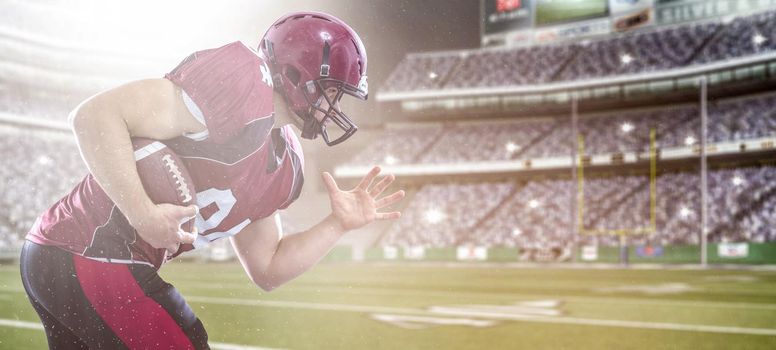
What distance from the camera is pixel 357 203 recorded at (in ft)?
6.13

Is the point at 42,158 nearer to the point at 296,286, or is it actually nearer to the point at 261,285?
the point at 296,286

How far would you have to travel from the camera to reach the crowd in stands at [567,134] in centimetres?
2103

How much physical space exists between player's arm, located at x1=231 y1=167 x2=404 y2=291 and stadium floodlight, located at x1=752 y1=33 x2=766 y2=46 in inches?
909

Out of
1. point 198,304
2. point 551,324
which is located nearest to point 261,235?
point 551,324

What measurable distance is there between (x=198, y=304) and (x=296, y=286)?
2731 millimetres

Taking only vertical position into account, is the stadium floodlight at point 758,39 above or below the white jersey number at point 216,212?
above

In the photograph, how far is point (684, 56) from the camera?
23.1 meters

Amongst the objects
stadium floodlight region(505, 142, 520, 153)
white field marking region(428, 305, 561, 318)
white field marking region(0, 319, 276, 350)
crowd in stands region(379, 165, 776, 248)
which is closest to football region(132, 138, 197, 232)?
white field marking region(0, 319, 276, 350)

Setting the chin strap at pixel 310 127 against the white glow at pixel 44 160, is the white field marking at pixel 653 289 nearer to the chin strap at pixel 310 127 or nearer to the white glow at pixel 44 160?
the chin strap at pixel 310 127

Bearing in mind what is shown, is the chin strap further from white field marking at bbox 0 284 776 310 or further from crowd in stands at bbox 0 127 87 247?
crowd in stands at bbox 0 127 87 247

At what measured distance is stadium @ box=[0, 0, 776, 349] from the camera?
843 centimetres

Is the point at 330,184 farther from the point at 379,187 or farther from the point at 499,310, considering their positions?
the point at 499,310

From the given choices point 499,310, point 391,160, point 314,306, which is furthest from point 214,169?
point 391,160

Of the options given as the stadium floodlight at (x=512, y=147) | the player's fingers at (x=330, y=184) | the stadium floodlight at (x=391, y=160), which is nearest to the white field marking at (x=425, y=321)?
the player's fingers at (x=330, y=184)
